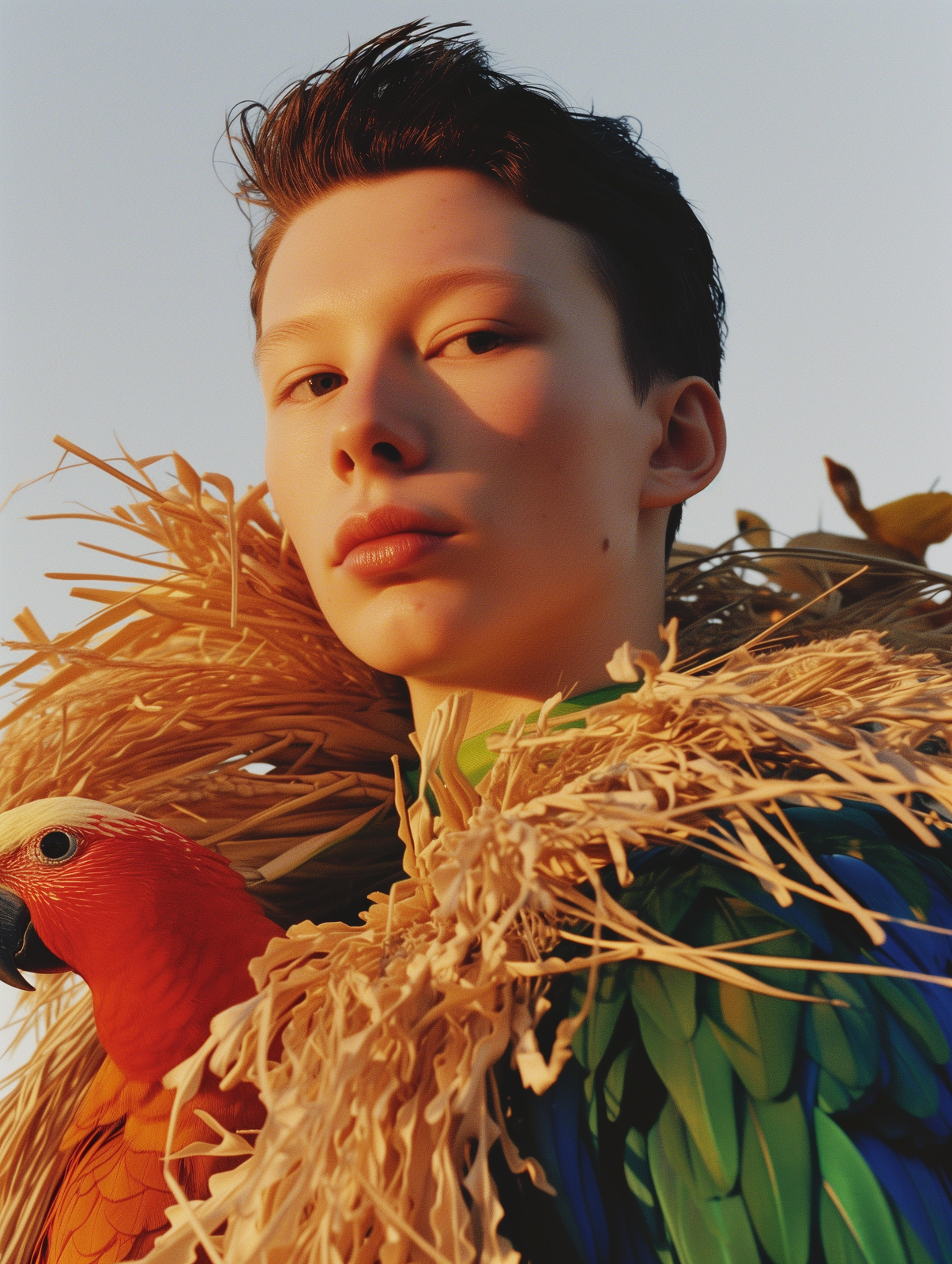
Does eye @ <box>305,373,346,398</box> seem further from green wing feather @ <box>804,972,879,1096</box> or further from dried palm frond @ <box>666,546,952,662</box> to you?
green wing feather @ <box>804,972,879,1096</box>

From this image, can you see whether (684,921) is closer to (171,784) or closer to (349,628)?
(349,628)

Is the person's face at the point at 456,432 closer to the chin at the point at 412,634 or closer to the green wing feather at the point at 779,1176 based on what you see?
the chin at the point at 412,634

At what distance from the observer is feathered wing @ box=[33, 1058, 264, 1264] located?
637mm

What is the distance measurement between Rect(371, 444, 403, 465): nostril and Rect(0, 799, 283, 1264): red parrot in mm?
299

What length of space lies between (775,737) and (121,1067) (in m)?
0.43

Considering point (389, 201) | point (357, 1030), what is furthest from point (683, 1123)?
point (389, 201)

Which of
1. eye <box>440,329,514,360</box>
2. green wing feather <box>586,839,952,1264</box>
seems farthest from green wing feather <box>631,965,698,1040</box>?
eye <box>440,329,514,360</box>

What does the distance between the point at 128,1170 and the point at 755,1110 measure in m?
0.36

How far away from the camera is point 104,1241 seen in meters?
0.65

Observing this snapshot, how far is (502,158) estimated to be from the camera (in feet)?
3.04

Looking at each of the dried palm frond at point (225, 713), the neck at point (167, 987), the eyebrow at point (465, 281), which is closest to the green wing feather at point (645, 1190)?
the neck at point (167, 987)

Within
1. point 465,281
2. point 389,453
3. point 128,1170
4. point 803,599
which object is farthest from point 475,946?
point 803,599

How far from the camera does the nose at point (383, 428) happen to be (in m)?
0.82

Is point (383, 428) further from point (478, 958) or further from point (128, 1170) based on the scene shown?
point (128, 1170)
